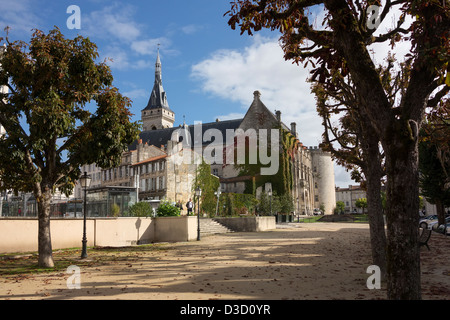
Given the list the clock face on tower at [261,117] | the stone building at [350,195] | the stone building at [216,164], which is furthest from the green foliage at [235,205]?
the stone building at [350,195]

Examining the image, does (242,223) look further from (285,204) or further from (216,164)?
(216,164)

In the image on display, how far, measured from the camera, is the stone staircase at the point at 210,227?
2492cm

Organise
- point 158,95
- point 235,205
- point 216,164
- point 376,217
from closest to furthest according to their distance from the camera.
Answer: point 376,217 < point 235,205 < point 216,164 < point 158,95

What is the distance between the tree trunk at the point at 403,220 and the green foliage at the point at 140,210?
62.5ft

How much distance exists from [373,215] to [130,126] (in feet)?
26.6

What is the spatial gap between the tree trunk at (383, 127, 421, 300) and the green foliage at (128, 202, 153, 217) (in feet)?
62.5

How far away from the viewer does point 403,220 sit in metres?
4.75

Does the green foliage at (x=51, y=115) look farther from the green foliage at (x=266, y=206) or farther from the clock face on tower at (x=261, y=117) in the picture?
the clock face on tower at (x=261, y=117)

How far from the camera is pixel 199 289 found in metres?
7.41

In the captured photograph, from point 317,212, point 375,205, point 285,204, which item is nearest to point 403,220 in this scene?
point 375,205

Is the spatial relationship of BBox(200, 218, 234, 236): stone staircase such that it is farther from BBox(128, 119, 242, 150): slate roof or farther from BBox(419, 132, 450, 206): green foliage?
BBox(128, 119, 242, 150): slate roof

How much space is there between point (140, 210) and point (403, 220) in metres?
19.4
